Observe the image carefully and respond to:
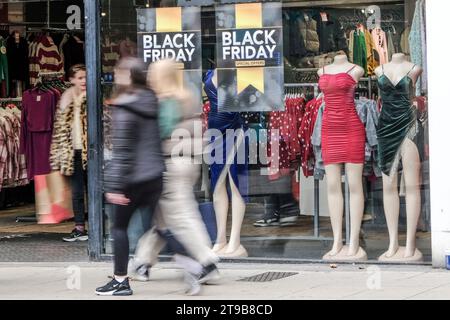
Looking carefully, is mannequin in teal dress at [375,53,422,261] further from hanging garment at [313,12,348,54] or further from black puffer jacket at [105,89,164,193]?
black puffer jacket at [105,89,164,193]

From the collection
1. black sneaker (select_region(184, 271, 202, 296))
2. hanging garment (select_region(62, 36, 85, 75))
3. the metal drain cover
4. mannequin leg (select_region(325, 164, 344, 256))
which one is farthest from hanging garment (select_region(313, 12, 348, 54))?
hanging garment (select_region(62, 36, 85, 75))

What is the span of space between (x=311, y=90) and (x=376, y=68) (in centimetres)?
71

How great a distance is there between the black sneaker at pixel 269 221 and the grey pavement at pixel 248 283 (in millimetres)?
501

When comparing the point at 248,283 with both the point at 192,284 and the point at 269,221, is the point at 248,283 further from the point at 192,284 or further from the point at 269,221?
the point at 269,221

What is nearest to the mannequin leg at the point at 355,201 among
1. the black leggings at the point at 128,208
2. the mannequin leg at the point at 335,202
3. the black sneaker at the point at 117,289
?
the mannequin leg at the point at 335,202

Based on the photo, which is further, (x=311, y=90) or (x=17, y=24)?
(x=17, y=24)

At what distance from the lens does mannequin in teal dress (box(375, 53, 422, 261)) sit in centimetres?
1020

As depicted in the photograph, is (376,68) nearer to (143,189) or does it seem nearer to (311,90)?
(311,90)

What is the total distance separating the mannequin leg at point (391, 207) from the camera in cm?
1035

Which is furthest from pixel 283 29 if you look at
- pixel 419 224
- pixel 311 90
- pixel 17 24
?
pixel 17 24

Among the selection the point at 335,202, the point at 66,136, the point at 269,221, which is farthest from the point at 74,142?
the point at 335,202

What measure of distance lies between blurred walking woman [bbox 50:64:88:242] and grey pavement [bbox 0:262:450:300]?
63.5 inches

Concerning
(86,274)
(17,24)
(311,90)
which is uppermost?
(17,24)

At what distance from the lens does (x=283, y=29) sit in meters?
10.7
